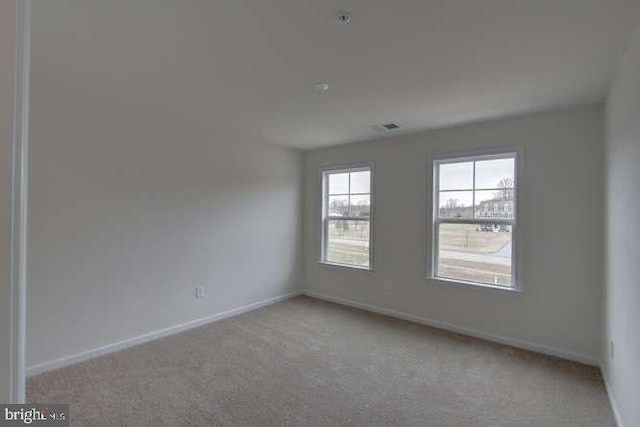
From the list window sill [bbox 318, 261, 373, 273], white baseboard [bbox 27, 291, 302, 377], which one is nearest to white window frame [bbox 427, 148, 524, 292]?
window sill [bbox 318, 261, 373, 273]

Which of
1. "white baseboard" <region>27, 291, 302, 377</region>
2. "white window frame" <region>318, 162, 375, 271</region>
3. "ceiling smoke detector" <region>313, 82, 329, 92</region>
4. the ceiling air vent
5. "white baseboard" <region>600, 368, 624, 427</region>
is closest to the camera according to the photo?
"white baseboard" <region>600, 368, 624, 427</region>

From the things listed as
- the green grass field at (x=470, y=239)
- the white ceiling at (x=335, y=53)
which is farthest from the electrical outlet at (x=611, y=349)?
the white ceiling at (x=335, y=53)

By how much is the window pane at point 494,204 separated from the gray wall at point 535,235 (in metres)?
0.17

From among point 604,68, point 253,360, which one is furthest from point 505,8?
point 253,360

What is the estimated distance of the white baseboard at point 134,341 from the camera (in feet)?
9.11

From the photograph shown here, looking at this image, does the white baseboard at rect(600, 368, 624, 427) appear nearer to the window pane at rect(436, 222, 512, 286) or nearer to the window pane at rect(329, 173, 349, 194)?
the window pane at rect(436, 222, 512, 286)

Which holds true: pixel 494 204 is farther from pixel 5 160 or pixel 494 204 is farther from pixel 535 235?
pixel 5 160

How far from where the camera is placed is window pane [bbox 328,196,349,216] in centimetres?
497

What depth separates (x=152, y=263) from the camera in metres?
3.50

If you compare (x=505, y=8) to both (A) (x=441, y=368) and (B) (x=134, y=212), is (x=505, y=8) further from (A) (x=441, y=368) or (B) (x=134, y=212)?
(B) (x=134, y=212)

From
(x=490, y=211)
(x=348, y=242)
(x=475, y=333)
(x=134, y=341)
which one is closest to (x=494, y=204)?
(x=490, y=211)

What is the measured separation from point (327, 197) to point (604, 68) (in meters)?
3.54

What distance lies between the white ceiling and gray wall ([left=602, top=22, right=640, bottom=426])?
281 mm

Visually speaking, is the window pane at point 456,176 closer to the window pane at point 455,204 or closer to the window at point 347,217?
the window pane at point 455,204
